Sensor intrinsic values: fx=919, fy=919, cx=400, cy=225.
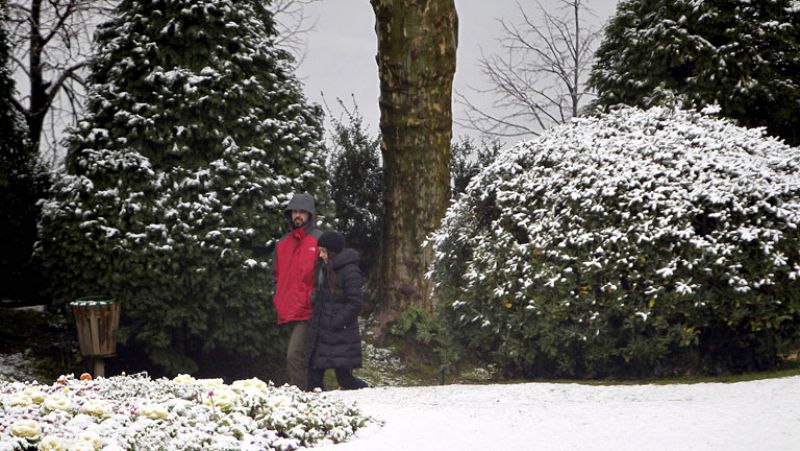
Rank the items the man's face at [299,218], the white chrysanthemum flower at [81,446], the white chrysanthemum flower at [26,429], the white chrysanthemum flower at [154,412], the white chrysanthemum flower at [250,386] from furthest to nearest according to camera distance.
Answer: the man's face at [299,218], the white chrysanthemum flower at [250,386], the white chrysanthemum flower at [154,412], the white chrysanthemum flower at [26,429], the white chrysanthemum flower at [81,446]

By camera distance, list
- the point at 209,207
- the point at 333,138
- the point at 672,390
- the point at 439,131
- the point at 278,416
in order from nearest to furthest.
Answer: the point at 278,416
the point at 672,390
the point at 209,207
the point at 439,131
the point at 333,138

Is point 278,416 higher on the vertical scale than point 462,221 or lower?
lower

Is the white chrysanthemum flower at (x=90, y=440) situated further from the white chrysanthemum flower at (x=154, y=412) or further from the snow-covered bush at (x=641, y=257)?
the snow-covered bush at (x=641, y=257)

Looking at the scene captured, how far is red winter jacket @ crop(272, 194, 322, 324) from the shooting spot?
8.63 meters

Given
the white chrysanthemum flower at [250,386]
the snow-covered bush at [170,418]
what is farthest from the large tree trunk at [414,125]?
the white chrysanthemum flower at [250,386]

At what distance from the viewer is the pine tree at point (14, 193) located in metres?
11.5

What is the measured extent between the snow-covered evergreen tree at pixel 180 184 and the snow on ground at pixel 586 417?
2.36 meters

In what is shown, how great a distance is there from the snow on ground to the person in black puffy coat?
2.56 ft

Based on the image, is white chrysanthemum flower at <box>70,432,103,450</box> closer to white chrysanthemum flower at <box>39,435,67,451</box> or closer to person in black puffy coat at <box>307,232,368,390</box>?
white chrysanthemum flower at <box>39,435,67,451</box>

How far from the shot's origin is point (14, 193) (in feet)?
38.0

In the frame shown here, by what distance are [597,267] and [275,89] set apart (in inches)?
169


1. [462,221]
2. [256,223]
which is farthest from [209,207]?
[462,221]

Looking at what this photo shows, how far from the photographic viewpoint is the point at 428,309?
11.7 metres

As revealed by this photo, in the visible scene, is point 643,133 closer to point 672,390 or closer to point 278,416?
point 672,390
